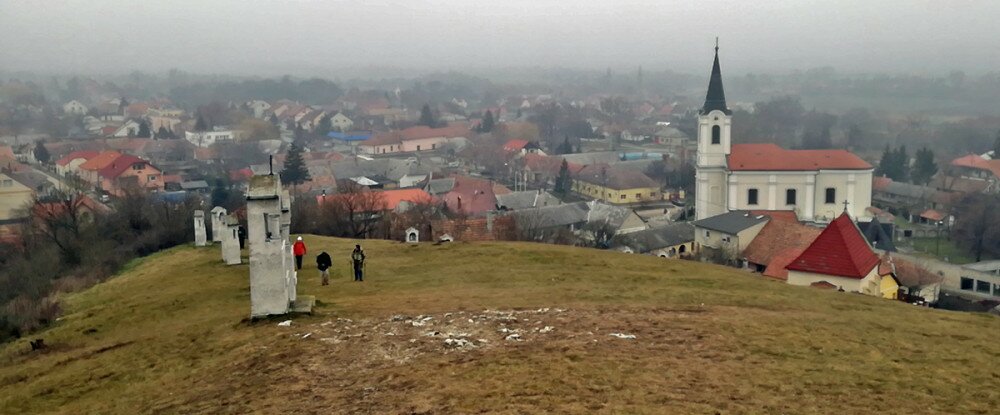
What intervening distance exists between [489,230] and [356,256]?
14310 mm

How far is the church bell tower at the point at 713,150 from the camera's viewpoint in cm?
4769

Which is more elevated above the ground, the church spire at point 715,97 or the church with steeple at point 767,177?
the church spire at point 715,97

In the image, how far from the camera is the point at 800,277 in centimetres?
2425

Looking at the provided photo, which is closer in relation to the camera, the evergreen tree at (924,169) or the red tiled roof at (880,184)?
the red tiled roof at (880,184)

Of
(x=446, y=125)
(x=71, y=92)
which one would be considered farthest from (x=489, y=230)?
(x=71, y=92)

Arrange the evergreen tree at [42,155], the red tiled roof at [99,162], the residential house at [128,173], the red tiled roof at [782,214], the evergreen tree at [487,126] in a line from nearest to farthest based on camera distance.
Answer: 1. the red tiled roof at [782,214]
2. the residential house at [128,173]
3. the red tiled roof at [99,162]
4. the evergreen tree at [42,155]
5. the evergreen tree at [487,126]

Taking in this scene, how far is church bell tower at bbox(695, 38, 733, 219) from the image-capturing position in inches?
1877

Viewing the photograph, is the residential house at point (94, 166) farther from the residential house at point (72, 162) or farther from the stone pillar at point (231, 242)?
the stone pillar at point (231, 242)

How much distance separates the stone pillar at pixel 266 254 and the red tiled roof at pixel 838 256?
16601 mm

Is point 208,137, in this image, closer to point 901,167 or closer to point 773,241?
point 901,167

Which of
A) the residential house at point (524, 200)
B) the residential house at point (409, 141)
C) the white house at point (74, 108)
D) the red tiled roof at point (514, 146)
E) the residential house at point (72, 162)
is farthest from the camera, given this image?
the white house at point (74, 108)

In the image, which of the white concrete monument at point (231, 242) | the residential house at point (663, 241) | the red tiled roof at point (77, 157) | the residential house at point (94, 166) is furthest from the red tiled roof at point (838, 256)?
the red tiled roof at point (77, 157)

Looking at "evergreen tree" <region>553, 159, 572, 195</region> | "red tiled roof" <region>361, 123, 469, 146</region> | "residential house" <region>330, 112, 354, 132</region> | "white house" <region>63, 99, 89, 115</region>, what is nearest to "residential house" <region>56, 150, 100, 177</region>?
"red tiled roof" <region>361, 123, 469, 146</region>

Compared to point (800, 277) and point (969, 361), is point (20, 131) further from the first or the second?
point (969, 361)
